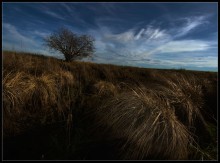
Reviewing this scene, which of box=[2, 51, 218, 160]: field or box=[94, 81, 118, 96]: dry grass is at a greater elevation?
box=[94, 81, 118, 96]: dry grass

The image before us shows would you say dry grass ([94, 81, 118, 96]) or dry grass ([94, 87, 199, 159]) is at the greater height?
dry grass ([94, 81, 118, 96])

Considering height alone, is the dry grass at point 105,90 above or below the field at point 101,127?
above

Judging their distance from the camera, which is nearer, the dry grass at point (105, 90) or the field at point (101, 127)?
the field at point (101, 127)

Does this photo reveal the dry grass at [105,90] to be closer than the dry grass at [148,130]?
No

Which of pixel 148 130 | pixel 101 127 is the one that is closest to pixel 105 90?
pixel 101 127

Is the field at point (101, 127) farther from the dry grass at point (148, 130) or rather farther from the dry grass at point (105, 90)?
the dry grass at point (105, 90)

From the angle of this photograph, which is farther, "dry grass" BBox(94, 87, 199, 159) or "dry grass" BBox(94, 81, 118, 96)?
"dry grass" BBox(94, 81, 118, 96)

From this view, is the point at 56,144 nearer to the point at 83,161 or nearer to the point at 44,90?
the point at 83,161

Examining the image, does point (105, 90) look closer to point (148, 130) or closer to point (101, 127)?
point (101, 127)

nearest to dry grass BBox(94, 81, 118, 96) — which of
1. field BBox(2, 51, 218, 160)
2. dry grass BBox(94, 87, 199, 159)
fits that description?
field BBox(2, 51, 218, 160)

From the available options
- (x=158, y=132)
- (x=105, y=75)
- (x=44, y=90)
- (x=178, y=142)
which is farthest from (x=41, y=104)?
(x=105, y=75)

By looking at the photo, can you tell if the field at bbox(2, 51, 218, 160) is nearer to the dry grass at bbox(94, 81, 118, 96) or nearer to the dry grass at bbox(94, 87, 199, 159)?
the dry grass at bbox(94, 87, 199, 159)

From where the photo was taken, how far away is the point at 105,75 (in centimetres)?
930

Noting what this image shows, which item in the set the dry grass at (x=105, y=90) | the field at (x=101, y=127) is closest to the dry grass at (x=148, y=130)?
the field at (x=101, y=127)
